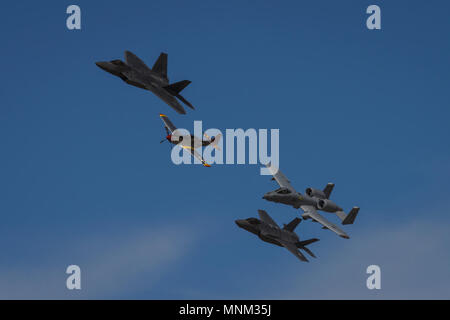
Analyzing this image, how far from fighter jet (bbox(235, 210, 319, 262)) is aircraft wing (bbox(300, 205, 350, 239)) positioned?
5.54 meters

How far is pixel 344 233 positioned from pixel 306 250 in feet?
22.3

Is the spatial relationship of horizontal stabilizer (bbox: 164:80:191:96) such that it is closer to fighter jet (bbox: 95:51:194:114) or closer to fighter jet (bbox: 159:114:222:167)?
fighter jet (bbox: 95:51:194:114)

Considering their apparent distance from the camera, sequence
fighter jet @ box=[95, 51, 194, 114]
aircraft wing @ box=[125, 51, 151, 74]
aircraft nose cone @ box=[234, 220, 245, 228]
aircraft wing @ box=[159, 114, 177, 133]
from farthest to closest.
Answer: aircraft wing @ box=[159, 114, 177, 133], aircraft nose cone @ box=[234, 220, 245, 228], aircraft wing @ box=[125, 51, 151, 74], fighter jet @ box=[95, 51, 194, 114]

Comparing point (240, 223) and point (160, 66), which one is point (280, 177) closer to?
point (240, 223)

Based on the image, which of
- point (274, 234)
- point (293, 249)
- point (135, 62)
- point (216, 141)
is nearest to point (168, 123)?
point (216, 141)

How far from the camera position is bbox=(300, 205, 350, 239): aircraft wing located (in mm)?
76125

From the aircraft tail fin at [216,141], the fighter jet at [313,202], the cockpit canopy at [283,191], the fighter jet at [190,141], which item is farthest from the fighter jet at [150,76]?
the aircraft tail fin at [216,141]

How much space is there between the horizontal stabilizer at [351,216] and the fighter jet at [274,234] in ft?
28.0

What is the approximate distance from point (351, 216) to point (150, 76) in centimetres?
3154

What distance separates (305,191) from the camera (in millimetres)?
82688

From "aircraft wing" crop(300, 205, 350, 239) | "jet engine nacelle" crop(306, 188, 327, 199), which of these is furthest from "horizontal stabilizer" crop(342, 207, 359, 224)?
"jet engine nacelle" crop(306, 188, 327, 199)

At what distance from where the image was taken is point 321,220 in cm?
7869

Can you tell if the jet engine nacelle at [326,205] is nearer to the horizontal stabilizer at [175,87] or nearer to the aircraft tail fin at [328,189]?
the aircraft tail fin at [328,189]

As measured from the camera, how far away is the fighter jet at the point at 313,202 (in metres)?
78.2
